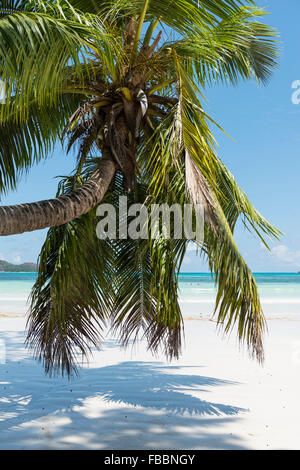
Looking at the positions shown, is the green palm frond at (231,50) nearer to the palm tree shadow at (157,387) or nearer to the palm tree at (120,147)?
the palm tree at (120,147)

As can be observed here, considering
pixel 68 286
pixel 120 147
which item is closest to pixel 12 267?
pixel 68 286

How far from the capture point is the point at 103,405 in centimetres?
525

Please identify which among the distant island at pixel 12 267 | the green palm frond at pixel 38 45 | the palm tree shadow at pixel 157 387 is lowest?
the palm tree shadow at pixel 157 387

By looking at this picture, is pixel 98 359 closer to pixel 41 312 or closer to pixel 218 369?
pixel 218 369

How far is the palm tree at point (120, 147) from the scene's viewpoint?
332 centimetres

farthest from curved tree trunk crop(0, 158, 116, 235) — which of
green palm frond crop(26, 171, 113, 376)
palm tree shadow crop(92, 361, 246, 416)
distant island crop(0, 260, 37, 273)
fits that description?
distant island crop(0, 260, 37, 273)

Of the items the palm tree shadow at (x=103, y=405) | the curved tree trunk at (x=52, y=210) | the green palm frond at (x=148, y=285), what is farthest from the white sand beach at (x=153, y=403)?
the curved tree trunk at (x=52, y=210)

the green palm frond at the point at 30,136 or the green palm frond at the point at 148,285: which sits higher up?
the green palm frond at the point at 30,136

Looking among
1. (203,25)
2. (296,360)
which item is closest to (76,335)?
(203,25)

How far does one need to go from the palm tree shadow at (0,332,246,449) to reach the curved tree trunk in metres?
2.05

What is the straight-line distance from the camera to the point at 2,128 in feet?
16.1

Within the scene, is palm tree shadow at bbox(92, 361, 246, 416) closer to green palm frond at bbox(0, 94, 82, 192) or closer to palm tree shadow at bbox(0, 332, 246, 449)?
palm tree shadow at bbox(0, 332, 246, 449)

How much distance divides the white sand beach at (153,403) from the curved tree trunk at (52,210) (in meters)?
2.04

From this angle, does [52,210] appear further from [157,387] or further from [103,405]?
[157,387]
